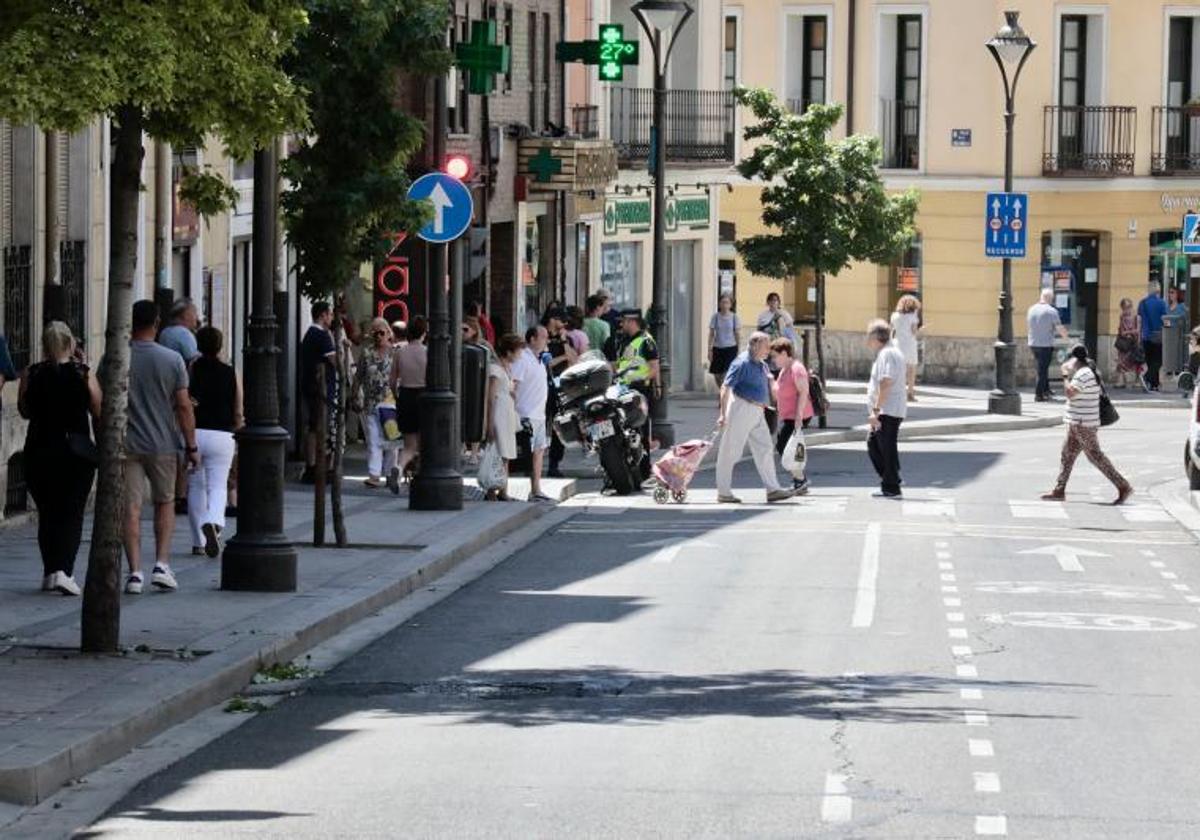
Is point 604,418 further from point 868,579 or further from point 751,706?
point 751,706

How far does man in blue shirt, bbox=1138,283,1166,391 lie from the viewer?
52.1m

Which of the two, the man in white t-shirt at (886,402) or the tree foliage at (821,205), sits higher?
the tree foliage at (821,205)

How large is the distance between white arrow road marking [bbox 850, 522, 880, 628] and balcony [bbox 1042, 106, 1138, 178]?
1133 inches

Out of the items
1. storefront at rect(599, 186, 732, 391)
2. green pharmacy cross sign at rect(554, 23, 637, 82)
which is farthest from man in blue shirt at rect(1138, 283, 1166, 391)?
green pharmacy cross sign at rect(554, 23, 637, 82)

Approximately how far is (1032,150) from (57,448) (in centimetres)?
3882

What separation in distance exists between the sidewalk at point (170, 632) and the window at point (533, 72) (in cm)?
1866

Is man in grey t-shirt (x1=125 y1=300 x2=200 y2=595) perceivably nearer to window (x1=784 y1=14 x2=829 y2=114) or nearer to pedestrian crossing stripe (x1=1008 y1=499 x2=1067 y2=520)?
pedestrian crossing stripe (x1=1008 y1=499 x2=1067 y2=520)

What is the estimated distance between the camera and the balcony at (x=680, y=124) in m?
47.7

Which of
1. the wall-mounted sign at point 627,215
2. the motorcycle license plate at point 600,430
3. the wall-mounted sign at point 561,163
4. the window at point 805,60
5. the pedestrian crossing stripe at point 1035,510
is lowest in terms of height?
the pedestrian crossing stripe at point 1035,510

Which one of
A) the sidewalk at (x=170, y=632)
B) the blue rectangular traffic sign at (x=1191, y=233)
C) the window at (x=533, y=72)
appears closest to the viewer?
the sidewalk at (x=170, y=632)

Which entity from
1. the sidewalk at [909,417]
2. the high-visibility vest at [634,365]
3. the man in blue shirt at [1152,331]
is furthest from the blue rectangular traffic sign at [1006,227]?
the high-visibility vest at [634,365]

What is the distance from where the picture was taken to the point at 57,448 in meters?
17.9

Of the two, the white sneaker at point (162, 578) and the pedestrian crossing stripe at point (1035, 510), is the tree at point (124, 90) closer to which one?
the white sneaker at point (162, 578)

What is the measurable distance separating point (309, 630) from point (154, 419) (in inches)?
98.1
